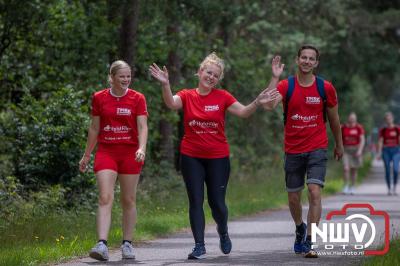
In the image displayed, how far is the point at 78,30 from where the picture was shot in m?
21.1

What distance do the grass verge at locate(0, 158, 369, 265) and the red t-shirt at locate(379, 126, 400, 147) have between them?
280 cm

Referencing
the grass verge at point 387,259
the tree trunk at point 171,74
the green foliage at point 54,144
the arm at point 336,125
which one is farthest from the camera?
the tree trunk at point 171,74

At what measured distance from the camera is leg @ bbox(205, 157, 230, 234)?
1060cm

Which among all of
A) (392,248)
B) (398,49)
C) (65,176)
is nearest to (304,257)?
(392,248)

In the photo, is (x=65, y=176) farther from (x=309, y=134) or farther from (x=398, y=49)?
(x=398, y=49)

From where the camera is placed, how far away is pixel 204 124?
1045 cm

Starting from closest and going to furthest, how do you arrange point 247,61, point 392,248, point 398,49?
point 392,248 < point 247,61 < point 398,49

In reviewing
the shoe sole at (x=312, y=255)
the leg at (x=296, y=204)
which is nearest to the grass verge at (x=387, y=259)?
the shoe sole at (x=312, y=255)

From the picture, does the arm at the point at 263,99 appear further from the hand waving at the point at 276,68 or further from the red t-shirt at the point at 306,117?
the red t-shirt at the point at 306,117

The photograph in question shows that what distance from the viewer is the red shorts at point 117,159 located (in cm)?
1034

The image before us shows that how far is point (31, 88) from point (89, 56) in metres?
1.25

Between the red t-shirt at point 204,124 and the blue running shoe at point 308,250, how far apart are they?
1.15 m

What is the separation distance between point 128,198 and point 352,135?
1461 cm

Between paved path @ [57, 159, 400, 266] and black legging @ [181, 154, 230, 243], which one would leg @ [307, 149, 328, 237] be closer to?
paved path @ [57, 159, 400, 266]
